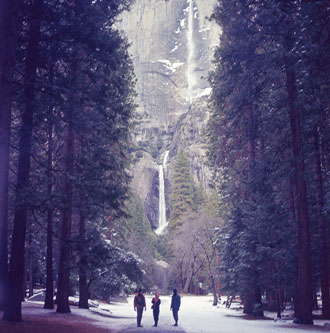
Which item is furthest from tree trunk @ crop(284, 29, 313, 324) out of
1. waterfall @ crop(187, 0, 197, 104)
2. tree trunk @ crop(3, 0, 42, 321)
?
waterfall @ crop(187, 0, 197, 104)

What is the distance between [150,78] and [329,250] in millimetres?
159527

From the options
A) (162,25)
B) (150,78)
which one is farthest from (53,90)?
(162,25)

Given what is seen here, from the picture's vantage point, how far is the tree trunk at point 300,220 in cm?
1265

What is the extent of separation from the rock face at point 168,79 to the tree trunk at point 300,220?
84.5m

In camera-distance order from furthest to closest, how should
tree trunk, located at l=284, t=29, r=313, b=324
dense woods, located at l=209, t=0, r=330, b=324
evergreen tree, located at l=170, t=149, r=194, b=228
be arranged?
1. evergreen tree, located at l=170, t=149, r=194, b=228
2. tree trunk, located at l=284, t=29, r=313, b=324
3. dense woods, located at l=209, t=0, r=330, b=324

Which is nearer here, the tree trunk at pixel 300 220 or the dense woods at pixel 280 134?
the dense woods at pixel 280 134

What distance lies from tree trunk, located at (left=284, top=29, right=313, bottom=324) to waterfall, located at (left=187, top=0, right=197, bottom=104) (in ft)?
489

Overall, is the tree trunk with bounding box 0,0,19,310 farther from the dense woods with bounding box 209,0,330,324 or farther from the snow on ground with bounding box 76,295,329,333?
the dense woods with bounding box 209,0,330,324

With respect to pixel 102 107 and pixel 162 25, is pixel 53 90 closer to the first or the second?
pixel 102 107

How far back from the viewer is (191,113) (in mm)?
110062

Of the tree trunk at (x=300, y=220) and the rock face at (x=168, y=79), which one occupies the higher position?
the rock face at (x=168, y=79)

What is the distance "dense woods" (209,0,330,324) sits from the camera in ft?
31.8

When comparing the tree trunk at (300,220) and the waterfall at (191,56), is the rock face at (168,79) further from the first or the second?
the tree trunk at (300,220)

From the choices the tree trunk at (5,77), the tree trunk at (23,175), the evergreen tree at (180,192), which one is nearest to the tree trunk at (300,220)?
the tree trunk at (23,175)
